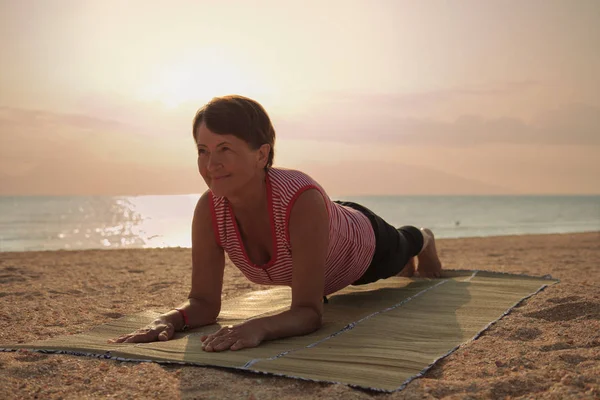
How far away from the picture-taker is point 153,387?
7.00 feet

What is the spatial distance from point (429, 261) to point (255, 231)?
85.6 inches

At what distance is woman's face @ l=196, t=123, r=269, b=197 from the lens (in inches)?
103

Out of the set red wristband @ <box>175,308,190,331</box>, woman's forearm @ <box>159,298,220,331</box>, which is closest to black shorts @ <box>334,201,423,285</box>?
woman's forearm @ <box>159,298,220,331</box>

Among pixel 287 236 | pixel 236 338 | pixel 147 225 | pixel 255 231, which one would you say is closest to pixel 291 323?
pixel 236 338

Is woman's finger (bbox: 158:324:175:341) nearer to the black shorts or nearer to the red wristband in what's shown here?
the red wristband

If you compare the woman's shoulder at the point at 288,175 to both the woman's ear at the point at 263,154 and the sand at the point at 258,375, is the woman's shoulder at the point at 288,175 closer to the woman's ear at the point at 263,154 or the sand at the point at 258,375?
the woman's ear at the point at 263,154

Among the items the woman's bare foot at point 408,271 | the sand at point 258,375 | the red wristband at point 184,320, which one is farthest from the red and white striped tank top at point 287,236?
the woman's bare foot at point 408,271

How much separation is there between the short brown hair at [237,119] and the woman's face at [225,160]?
3cm

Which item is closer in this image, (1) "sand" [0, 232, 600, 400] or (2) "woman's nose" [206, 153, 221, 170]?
(1) "sand" [0, 232, 600, 400]

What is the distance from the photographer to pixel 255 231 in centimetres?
301

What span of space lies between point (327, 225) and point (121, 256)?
6.22 m

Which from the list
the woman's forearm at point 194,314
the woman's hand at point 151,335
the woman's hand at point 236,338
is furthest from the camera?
the woman's forearm at point 194,314

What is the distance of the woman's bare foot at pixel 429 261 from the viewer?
4648 mm

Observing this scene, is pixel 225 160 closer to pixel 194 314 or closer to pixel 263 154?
pixel 263 154
